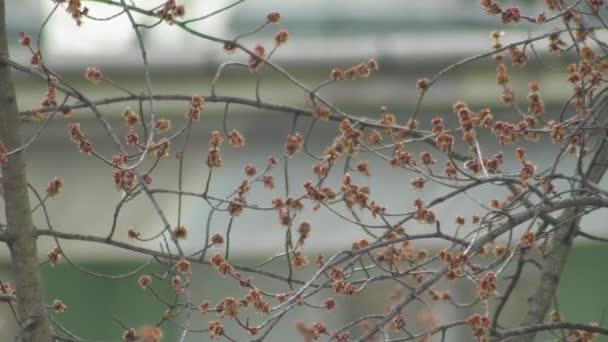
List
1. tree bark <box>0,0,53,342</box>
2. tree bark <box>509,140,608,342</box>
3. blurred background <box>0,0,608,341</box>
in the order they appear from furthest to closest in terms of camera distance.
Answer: blurred background <box>0,0,608,341</box>
tree bark <box>509,140,608,342</box>
tree bark <box>0,0,53,342</box>

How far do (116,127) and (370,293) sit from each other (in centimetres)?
339

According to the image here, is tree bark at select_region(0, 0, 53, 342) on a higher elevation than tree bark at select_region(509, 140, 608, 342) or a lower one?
lower

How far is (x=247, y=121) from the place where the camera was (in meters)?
14.6

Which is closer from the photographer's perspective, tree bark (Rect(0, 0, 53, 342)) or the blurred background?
tree bark (Rect(0, 0, 53, 342))

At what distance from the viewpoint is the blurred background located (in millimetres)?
13703

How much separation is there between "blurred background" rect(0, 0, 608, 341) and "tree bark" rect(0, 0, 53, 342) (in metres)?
7.97

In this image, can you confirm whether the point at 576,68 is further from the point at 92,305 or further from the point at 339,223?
the point at 92,305

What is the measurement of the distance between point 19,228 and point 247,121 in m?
9.35

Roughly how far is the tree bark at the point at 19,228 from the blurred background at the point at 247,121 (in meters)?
7.97

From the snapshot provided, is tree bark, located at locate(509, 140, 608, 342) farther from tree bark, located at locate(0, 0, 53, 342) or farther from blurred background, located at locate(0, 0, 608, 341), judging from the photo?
blurred background, located at locate(0, 0, 608, 341)

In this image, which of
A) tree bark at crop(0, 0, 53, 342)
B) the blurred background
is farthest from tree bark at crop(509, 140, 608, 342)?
the blurred background

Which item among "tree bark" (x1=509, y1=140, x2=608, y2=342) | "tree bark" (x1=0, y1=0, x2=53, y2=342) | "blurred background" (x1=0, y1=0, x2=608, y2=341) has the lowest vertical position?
"tree bark" (x1=0, y1=0, x2=53, y2=342)

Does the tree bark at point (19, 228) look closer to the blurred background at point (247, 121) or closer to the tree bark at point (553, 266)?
the tree bark at point (553, 266)

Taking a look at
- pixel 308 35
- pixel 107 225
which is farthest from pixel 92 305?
pixel 308 35
